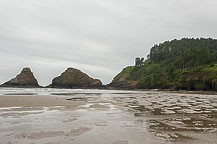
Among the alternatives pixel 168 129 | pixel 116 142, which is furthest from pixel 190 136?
pixel 116 142

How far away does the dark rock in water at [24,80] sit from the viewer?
472ft

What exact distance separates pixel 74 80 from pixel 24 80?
4805 centimetres

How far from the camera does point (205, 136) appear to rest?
647cm

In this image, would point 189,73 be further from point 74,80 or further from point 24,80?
point 24,80

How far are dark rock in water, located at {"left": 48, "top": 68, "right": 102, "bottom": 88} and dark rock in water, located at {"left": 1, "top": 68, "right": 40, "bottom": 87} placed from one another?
21.0 m

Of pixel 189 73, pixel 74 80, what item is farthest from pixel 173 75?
pixel 74 80

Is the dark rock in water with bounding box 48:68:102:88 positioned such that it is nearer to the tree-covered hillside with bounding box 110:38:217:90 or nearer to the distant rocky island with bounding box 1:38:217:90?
the distant rocky island with bounding box 1:38:217:90

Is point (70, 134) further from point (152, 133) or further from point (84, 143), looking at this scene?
point (152, 133)

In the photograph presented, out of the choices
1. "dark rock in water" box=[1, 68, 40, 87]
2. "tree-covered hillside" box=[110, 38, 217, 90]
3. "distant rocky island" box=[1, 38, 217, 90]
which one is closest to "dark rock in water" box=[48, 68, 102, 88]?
"distant rocky island" box=[1, 38, 217, 90]

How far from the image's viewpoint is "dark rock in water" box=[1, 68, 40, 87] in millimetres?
143750

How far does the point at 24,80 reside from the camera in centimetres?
14788

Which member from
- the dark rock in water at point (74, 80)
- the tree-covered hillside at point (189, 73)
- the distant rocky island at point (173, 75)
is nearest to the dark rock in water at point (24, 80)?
the distant rocky island at point (173, 75)

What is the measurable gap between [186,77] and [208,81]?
15.9m

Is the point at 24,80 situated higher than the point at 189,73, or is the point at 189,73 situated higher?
the point at 189,73
